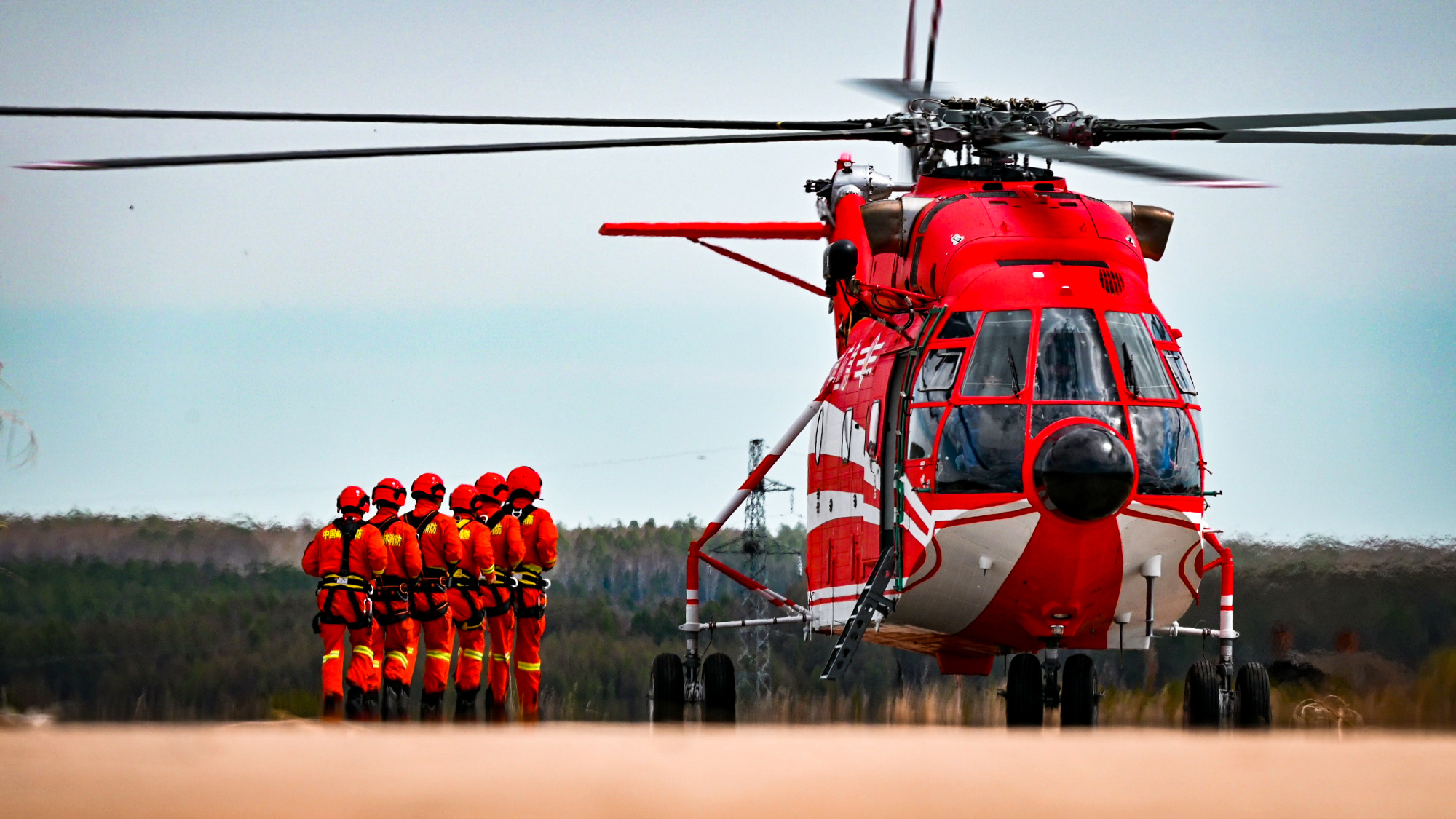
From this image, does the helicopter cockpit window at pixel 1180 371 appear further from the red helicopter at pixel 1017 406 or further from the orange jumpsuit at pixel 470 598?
the orange jumpsuit at pixel 470 598

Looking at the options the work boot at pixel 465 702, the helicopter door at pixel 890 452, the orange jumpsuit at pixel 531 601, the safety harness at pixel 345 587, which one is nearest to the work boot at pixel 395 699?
the work boot at pixel 465 702

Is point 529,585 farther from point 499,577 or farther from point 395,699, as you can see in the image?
point 395,699

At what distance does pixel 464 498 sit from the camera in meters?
17.6

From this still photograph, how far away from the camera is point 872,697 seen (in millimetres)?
20266

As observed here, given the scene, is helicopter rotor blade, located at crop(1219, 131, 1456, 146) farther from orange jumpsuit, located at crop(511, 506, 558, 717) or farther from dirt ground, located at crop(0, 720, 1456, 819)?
orange jumpsuit, located at crop(511, 506, 558, 717)

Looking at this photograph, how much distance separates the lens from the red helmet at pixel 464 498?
1755cm

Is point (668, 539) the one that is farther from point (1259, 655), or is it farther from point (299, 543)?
point (1259, 655)

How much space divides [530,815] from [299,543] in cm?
1391

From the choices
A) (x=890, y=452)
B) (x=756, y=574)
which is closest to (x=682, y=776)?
(x=890, y=452)

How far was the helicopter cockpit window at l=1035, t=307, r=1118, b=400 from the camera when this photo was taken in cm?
1355

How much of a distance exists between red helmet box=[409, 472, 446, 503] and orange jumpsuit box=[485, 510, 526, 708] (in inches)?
22.2

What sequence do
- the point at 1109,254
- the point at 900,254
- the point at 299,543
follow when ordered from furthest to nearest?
the point at 299,543, the point at 900,254, the point at 1109,254

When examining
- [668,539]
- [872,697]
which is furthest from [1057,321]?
[668,539]

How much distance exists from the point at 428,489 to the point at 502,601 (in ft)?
4.23
